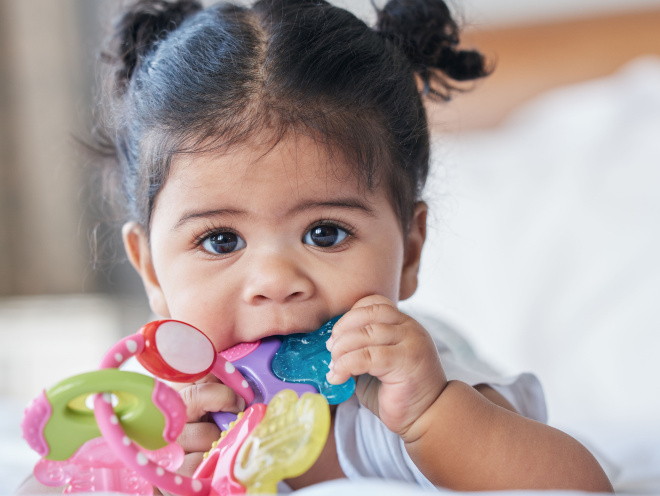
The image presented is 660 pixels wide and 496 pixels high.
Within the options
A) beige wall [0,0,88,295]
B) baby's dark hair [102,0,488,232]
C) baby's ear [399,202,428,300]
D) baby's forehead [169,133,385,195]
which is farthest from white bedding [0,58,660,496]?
beige wall [0,0,88,295]

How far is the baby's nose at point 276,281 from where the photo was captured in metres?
0.75

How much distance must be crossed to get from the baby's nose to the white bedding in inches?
17.8

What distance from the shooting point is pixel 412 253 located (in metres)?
0.99

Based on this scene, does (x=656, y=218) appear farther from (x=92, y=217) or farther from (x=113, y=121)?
(x=92, y=217)

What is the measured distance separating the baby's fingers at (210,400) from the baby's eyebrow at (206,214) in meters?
0.19

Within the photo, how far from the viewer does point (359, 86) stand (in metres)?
0.86

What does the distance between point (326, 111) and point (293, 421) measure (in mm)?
362

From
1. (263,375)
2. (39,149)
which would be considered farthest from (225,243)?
(39,149)

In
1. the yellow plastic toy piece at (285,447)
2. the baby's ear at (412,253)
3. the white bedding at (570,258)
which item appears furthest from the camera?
the white bedding at (570,258)

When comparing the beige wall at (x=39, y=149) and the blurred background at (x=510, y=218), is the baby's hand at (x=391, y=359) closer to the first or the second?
the blurred background at (x=510, y=218)

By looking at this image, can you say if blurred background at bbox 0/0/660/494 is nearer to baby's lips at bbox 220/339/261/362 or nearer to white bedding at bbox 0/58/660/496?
white bedding at bbox 0/58/660/496

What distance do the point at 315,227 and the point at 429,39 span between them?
1.49 feet

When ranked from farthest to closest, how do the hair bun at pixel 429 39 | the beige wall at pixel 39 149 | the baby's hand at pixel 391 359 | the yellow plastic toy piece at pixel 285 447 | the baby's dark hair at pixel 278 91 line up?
the beige wall at pixel 39 149, the hair bun at pixel 429 39, the baby's dark hair at pixel 278 91, the baby's hand at pixel 391 359, the yellow plastic toy piece at pixel 285 447

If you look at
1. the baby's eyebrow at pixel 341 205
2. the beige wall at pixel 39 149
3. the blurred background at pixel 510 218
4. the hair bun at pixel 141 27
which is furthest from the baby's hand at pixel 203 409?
the beige wall at pixel 39 149
